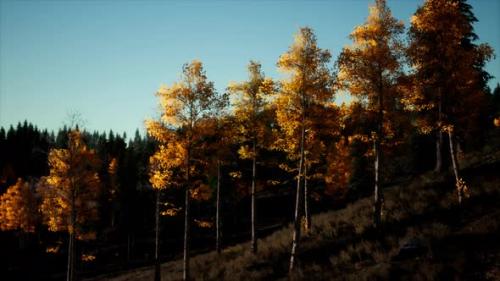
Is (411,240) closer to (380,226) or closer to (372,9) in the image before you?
(380,226)

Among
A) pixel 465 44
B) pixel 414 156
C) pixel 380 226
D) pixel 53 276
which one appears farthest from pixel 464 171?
pixel 53 276

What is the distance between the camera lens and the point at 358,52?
20734mm

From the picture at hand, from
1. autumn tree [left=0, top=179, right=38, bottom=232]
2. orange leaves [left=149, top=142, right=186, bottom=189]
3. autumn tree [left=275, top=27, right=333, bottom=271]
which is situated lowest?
autumn tree [left=0, top=179, right=38, bottom=232]

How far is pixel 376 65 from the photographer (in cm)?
2111

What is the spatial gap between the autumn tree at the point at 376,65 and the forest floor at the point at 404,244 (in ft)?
8.60

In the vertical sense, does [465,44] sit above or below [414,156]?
above

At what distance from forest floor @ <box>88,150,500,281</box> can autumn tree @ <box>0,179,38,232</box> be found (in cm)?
4205

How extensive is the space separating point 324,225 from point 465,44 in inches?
713

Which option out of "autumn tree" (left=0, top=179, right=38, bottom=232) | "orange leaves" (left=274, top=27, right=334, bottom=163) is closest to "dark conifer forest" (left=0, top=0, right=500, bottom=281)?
"orange leaves" (left=274, top=27, right=334, bottom=163)

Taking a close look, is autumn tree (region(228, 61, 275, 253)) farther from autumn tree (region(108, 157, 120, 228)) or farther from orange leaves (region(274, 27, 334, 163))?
autumn tree (region(108, 157, 120, 228))

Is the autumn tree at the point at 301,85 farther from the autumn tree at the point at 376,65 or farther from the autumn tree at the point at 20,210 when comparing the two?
the autumn tree at the point at 20,210

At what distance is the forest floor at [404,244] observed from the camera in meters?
14.6

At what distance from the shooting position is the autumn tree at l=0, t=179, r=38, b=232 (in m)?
62.1

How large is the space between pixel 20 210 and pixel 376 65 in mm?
60011
